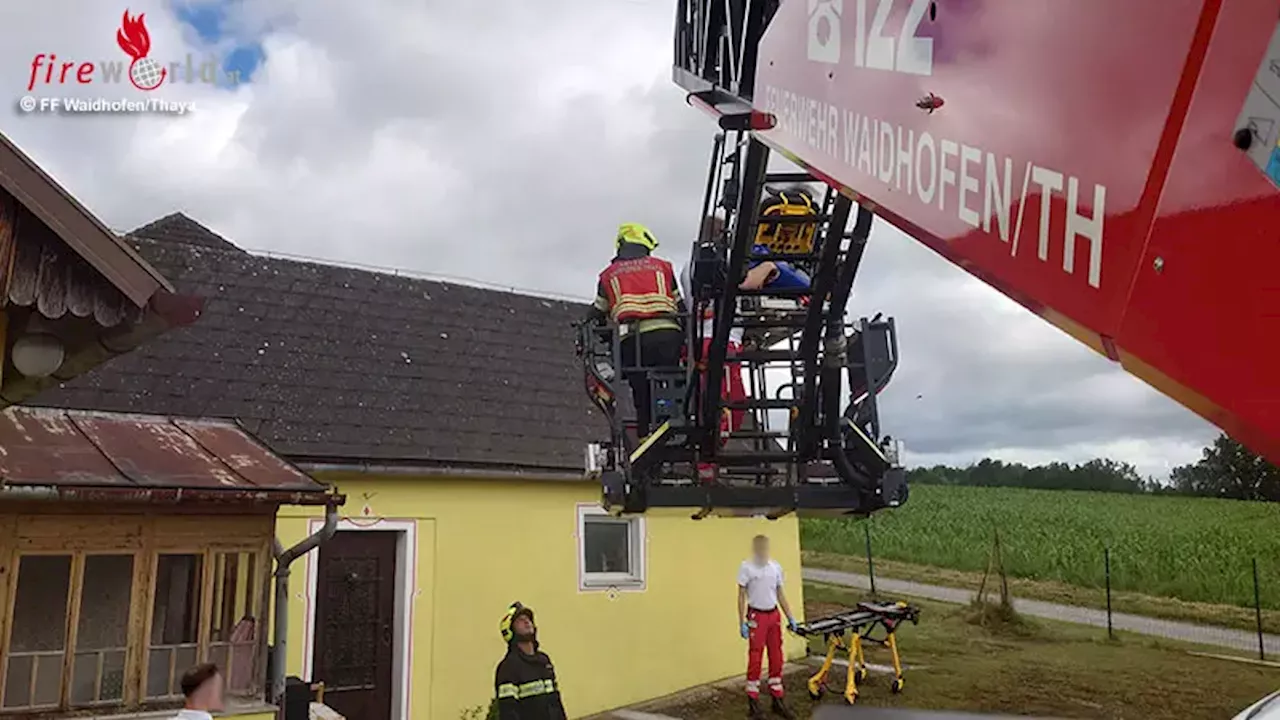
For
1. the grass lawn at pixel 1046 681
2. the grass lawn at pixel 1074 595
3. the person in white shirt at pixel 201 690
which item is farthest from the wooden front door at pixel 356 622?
the grass lawn at pixel 1074 595

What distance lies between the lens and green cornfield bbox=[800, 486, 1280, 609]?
2350 centimetres

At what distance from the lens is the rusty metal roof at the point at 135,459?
20.8 feet

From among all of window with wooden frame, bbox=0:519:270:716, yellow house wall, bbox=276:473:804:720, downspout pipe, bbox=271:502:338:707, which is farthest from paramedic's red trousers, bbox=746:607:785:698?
window with wooden frame, bbox=0:519:270:716

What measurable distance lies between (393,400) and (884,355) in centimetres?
711

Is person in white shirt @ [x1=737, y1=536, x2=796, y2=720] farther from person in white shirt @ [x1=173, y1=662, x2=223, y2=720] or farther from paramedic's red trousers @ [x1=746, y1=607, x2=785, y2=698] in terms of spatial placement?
person in white shirt @ [x1=173, y1=662, x2=223, y2=720]

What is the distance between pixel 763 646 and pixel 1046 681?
13.3ft

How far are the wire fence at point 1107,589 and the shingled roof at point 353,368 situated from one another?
382 inches

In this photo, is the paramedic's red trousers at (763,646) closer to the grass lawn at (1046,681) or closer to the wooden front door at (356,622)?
the grass lawn at (1046,681)

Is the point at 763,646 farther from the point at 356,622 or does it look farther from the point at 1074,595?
the point at 1074,595

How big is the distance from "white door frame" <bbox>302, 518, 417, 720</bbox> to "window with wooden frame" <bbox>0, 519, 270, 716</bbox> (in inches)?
103

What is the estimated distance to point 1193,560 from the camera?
2523 centimetres

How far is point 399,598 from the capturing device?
10453 mm

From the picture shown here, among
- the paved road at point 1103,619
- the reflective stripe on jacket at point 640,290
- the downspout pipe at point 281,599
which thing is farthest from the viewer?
the paved road at point 1103,619

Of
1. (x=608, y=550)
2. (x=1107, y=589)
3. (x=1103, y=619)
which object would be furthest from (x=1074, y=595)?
Answer: (x=608, y=550)
